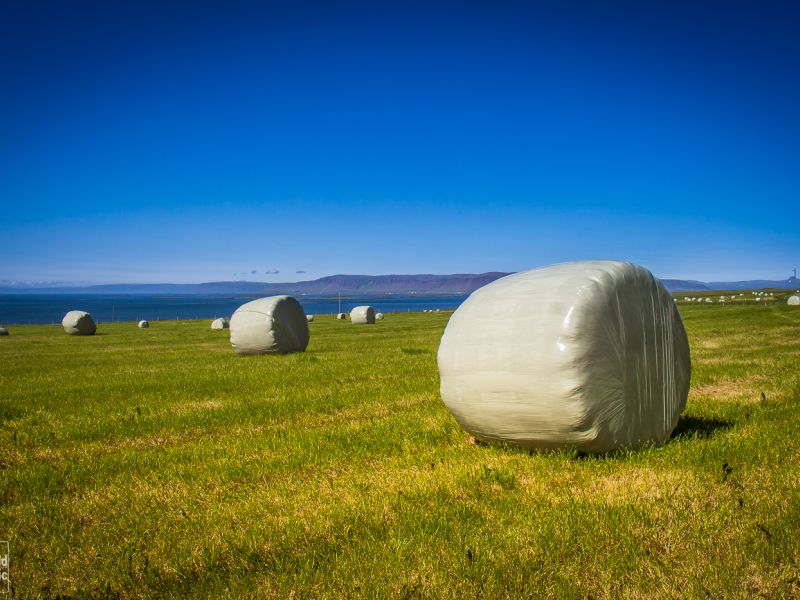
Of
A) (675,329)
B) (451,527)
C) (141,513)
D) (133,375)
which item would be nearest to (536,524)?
(451,527)

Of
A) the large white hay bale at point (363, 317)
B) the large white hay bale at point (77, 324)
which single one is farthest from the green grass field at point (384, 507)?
the large white hay bale at point (363, 317)

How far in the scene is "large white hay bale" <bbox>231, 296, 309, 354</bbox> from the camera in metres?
19.2

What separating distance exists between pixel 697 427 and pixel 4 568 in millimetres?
7334

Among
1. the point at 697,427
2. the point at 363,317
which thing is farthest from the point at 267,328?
the point at 363,317

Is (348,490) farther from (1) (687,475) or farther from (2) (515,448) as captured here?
(1) (687,475)

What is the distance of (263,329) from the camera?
1923cm

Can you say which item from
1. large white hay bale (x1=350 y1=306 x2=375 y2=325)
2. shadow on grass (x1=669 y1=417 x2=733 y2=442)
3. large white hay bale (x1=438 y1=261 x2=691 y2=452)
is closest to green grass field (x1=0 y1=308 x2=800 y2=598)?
shadow on grass (x1=669 y1=417 x2=733 y2=442)

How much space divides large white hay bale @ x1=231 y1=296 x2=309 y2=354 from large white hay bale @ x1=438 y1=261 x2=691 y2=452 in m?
13.6

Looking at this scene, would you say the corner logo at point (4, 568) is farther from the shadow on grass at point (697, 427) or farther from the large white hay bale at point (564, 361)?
the shadow on grass at point (697, 427)

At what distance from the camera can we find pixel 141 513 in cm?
485

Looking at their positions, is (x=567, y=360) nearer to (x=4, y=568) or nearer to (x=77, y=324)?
(x=4, y=568)

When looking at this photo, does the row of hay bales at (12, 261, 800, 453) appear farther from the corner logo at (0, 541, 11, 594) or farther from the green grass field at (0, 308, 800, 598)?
the corner logo at (0, 541, 11, 594)

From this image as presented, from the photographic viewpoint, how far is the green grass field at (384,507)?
360 cm

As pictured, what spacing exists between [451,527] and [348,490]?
126 centimetres
